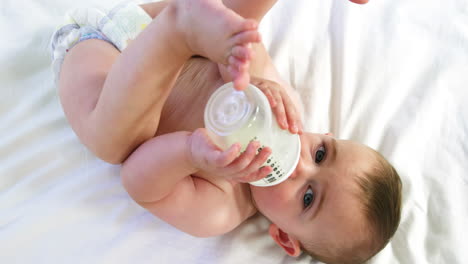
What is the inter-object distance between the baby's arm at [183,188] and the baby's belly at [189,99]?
0.33 ft

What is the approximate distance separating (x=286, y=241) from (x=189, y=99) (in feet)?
1.28

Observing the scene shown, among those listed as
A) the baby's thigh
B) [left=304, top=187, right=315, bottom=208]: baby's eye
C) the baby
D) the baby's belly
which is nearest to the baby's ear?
the baby

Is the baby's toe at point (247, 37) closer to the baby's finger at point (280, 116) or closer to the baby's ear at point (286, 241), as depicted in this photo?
the baby's finger at point (280, 116)

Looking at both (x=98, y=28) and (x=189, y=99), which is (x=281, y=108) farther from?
(x=98, y=28)

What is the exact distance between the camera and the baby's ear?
982 mm

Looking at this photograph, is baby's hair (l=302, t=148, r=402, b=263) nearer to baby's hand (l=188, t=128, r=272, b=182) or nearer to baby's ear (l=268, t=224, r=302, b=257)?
baby's ear (l=268, t=224, r=302, b=257)

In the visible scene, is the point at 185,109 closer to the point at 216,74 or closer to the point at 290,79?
the point at 216,74

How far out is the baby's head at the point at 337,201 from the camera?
2.93ft

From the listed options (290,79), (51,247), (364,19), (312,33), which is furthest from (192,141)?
(364,19)

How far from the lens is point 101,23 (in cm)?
109

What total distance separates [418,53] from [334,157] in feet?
1.83

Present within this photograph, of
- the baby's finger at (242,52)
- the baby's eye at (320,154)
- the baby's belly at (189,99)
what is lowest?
the baby's eye at (320,154)

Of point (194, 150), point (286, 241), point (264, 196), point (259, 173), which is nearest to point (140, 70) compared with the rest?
point (194, 150)

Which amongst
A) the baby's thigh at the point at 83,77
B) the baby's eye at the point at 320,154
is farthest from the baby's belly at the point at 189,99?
the baby's eye at the point at 320,154
